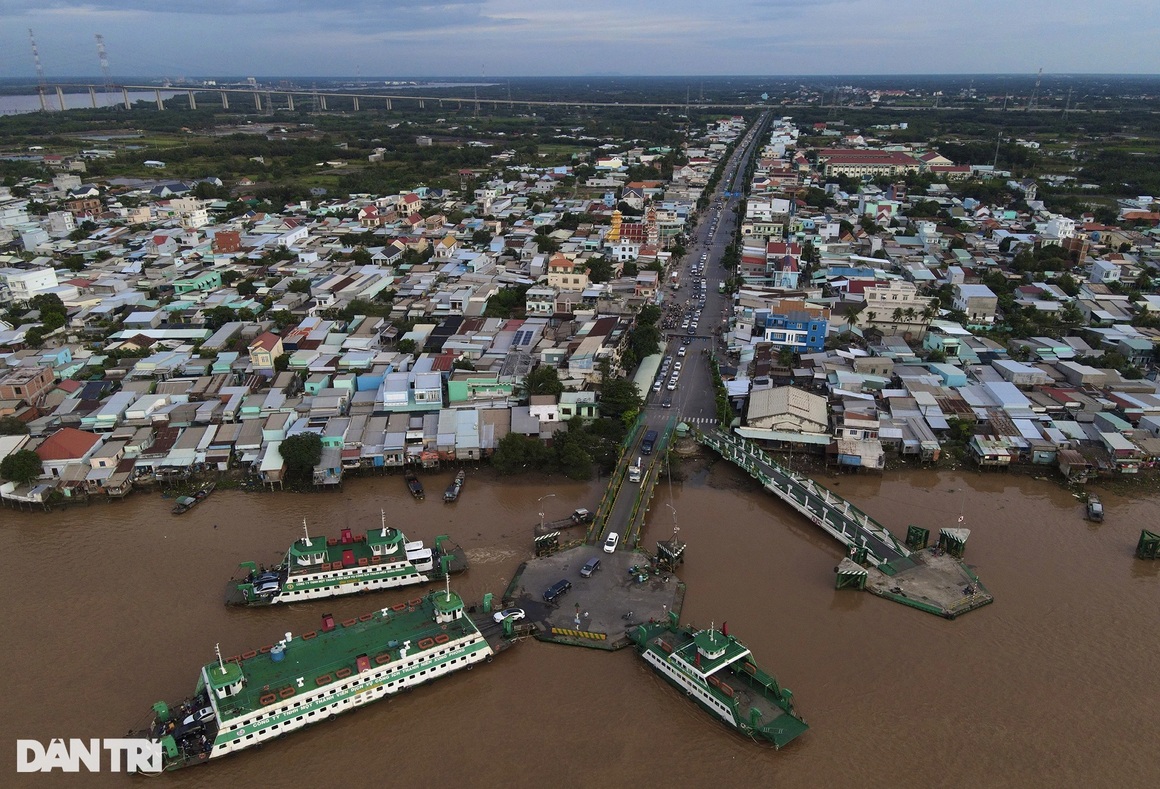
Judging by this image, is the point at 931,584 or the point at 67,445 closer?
the point at 931,584

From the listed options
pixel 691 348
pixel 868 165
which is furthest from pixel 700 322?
pixel 868 165

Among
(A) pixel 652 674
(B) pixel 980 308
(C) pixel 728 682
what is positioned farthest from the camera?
(B) pixel 980 308

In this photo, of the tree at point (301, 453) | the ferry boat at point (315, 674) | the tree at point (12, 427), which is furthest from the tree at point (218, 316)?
the ferry boat at point (315, 674)

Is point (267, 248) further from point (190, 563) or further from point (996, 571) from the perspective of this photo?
point (996, 571)

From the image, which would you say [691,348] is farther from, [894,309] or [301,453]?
[301,453]

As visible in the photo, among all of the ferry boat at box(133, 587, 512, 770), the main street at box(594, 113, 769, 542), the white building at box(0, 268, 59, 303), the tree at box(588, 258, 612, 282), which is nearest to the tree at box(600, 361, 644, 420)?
the main street at box(594, 113, 769, 542)

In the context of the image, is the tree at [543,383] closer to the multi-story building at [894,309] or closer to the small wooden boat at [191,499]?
the small wooden boat at [191,499]

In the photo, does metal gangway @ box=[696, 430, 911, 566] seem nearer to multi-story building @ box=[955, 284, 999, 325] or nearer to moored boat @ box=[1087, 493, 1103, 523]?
moored boat @ box=[1087, 493, 1103, 523]
